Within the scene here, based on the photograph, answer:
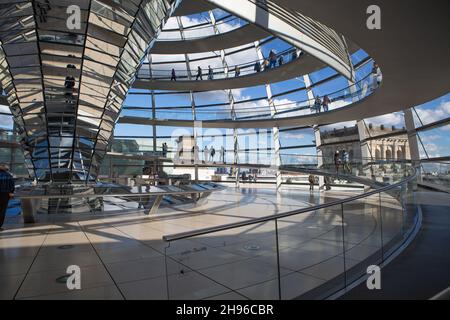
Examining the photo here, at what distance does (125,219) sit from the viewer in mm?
9617

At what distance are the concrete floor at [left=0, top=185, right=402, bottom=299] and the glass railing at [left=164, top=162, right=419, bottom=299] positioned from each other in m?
0.01

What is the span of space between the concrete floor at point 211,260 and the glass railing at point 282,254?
0.5 inches

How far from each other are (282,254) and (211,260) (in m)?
0.92

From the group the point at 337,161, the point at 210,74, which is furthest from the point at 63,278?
the point at 210,74

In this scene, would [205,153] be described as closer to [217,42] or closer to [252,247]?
[217,42]

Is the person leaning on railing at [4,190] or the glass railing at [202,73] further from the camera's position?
the glass railing at [202,73]

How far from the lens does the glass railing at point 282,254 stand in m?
3.59

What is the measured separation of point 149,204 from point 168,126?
21.4 m

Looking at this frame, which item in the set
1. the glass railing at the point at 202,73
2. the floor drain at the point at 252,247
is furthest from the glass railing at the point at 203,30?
the floor drain at the point at 252,247

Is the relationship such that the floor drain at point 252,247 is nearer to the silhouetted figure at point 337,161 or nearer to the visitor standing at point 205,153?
the silhouetted figure at point 337,161

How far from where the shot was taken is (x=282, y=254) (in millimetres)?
4168

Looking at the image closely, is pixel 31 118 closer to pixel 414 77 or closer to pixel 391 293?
pixel 391 293

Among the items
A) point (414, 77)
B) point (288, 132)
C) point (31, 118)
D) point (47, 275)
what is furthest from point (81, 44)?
point (288, 132)

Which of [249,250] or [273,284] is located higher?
[249,250]
